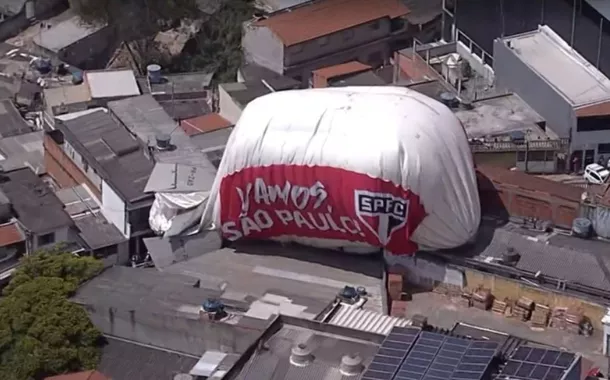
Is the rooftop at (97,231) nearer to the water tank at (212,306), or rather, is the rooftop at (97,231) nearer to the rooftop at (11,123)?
the water tank at (212,306)

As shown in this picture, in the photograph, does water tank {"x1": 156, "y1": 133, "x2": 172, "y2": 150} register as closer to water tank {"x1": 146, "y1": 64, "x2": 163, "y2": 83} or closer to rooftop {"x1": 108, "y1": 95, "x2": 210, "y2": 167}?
rooftop {"x1": 108, "y1": 95, "x2": 210, "y2": 167}

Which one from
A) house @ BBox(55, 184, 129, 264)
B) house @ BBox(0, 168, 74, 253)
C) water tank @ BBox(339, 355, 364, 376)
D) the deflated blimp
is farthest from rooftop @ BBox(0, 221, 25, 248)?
water tank @ BBox(339, 355, 364, 376)

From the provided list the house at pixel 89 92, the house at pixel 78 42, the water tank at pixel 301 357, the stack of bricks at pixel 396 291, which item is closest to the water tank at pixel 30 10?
the house at pixel 78 42

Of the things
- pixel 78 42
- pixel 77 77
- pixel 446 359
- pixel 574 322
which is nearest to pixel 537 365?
pixel 446 359

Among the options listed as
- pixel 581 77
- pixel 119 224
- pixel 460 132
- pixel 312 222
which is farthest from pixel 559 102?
pixel 119 224

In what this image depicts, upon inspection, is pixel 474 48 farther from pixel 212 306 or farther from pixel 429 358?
pixel 429 358

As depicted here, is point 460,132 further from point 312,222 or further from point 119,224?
point 119,224
